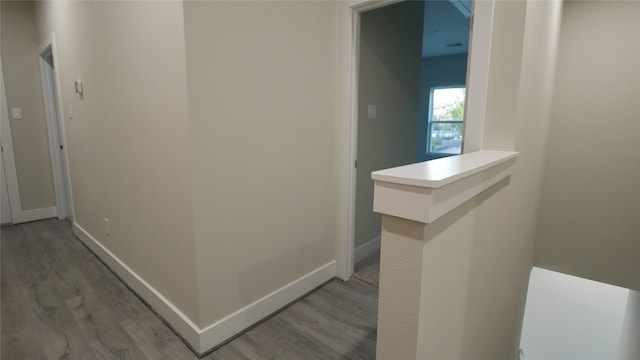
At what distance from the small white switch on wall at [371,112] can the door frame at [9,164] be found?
4.03 metres

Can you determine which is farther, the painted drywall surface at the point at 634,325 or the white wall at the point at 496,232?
the painted drywall surface at the point at 634,325

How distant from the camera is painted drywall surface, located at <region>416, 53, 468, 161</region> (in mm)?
6500

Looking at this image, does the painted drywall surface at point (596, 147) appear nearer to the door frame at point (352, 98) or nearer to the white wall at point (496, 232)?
the white wall at point (496, 232)

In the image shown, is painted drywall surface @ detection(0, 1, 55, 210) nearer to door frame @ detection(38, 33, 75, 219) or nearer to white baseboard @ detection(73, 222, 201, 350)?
door frame @ detection(38, 33, 75, 219)

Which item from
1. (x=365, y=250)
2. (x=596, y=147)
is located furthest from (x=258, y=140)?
(x=596, y=147)

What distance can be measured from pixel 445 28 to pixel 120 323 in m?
5.27

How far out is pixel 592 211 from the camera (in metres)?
2.94

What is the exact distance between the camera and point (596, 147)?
287 cm

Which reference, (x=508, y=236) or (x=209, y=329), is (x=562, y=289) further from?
(x=209, y=329)

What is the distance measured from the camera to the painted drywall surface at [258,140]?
1.61m

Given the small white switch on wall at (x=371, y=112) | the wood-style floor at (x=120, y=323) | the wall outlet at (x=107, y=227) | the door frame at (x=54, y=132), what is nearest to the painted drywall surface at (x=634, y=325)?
the wood-style floor at (x=120, y=323)

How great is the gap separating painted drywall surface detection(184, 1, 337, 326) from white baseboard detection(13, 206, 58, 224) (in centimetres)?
360

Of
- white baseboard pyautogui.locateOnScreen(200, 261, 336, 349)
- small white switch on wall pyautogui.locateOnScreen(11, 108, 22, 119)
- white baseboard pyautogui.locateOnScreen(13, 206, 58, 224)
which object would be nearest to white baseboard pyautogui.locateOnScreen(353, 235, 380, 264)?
white baseboard pyautogui.locateOnScreen(200, 261, 336, 349)

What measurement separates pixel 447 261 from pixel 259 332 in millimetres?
1388
